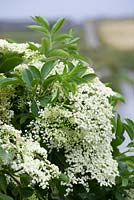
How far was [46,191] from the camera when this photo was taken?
65cm

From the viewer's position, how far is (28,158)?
581 millimetres

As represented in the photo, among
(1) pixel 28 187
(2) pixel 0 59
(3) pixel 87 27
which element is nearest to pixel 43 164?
(1) pixel 28 187

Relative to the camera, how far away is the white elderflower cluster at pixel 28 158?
575 mm

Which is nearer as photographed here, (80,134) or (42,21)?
(80,134)

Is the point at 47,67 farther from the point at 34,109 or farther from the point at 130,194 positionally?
the point at 130,194

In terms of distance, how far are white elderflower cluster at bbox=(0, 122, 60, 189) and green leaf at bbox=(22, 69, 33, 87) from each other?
0.06 meters

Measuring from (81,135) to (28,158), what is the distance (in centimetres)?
9

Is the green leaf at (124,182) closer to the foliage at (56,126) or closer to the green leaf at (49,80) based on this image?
the foliage at (56,126)

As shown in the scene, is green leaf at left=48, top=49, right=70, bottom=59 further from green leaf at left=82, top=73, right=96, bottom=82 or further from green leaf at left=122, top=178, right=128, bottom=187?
green leaf at left=122, top=178, right=128, bottom=187

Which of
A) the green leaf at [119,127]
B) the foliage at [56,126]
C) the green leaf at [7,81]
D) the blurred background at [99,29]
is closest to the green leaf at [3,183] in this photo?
the foliage at [56,126]

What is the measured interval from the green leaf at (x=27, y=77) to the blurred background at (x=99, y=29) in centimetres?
214

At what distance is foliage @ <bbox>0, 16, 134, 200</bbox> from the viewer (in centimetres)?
61

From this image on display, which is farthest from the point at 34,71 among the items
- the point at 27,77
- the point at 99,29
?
the point at 99,29

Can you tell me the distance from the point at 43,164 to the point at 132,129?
21 centimetres
